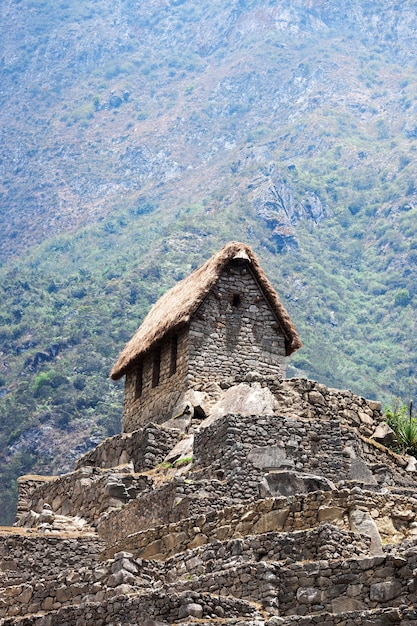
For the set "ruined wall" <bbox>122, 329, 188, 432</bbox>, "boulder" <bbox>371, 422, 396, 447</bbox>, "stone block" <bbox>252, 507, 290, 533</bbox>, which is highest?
"ruined wall" <bbox>122, 329, 188, 432</bbox>

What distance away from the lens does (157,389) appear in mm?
36750

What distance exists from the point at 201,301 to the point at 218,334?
3.32 feet

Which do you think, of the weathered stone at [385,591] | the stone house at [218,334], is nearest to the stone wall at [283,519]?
the weathered stone at [385,591]

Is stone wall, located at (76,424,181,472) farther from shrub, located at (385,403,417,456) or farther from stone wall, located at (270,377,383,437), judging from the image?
shrub, located at (385,403,417,456)

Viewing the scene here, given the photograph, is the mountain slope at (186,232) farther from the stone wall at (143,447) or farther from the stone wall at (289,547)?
the stone wall at (289,547)

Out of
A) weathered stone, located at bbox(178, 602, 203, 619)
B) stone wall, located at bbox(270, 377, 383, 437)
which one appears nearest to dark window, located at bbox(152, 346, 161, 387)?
A: stone wall, located at bbox(270, 377, 383, 437)

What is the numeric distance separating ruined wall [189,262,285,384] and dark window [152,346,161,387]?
2.44 m

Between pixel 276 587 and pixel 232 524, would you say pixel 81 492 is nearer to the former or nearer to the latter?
pixel 232 524

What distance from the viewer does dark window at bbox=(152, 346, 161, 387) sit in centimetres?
3716

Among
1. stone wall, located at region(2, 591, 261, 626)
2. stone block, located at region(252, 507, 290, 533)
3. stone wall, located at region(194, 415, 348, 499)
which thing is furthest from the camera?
stone wall, located at region(194, 415, 348, 499)

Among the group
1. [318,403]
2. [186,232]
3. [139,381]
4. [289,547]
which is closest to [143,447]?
[318,403]

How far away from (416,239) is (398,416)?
108574 mm

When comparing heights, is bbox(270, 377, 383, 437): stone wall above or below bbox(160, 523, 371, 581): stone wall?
above

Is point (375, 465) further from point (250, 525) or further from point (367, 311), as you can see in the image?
point (367, 311)
